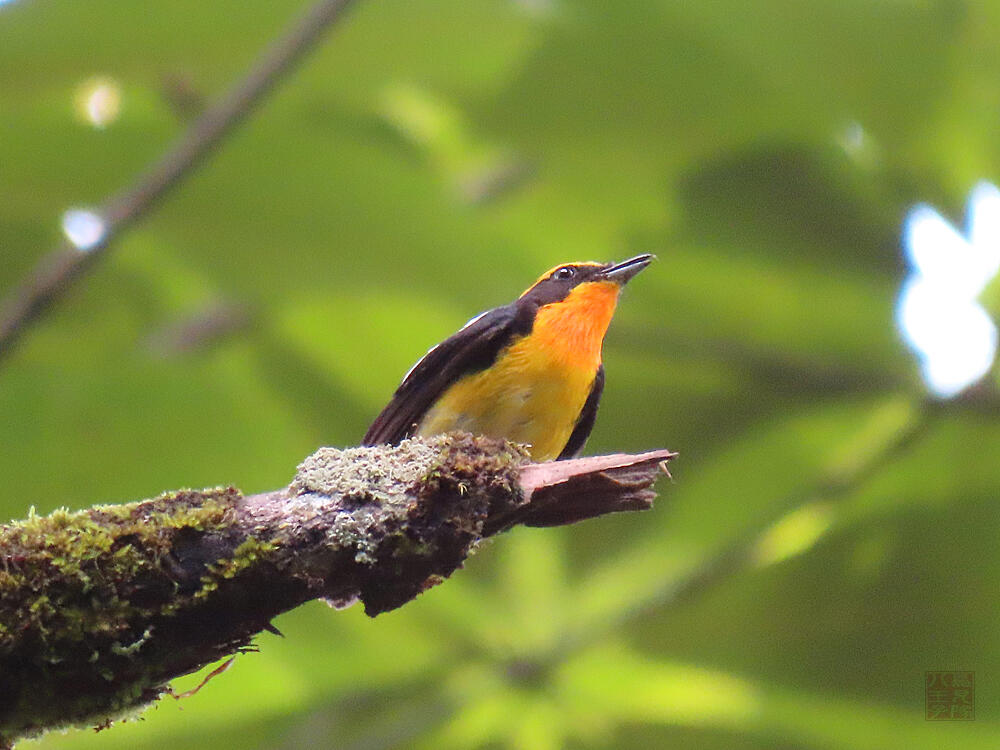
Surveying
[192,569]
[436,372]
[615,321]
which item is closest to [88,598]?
[192,569]

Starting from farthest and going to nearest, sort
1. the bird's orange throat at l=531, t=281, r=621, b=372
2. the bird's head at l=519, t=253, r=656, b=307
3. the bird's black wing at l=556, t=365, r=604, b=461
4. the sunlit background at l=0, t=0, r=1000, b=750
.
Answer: the sunlit background at l=0, t=0, r=1000, b=750 → the bird's head at l=519, t=253, r=656, b=307 → the bird's black wing at l=556, t=365, r=604, b=461 → the bird's orange throat at l=531, t=281, r=621, b=372

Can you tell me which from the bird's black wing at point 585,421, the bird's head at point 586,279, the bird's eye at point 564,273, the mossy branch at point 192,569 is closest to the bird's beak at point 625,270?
the bird's head at point 586,279

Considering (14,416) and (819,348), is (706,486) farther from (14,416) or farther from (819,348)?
(14,416)

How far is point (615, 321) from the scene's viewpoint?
21.5 feet

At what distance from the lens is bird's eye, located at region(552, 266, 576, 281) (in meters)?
5.36

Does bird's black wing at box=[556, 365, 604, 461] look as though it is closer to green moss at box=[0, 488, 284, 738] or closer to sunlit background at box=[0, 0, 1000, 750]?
sunlit background at box=[0, 0, 1000, 750]

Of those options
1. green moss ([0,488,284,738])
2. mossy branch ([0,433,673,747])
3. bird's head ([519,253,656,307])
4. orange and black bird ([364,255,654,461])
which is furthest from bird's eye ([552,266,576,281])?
green moss ([0,488,284,738])

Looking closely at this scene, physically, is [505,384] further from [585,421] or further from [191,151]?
[191,151]

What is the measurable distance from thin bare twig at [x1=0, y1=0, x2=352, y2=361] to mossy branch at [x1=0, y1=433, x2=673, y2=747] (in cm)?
238

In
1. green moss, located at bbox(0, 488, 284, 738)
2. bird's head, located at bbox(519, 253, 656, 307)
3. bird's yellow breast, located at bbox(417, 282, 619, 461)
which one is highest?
bird's head, located at bbox(519, 253, 656, 307)

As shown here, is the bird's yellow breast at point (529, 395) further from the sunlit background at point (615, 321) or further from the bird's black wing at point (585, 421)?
the sunlit background at point (615, 321)

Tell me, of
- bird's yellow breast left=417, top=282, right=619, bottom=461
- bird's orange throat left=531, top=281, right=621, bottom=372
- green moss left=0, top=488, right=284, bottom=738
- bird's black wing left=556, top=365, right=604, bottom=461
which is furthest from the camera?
bird's black wing left=556, top=365, right=604, bottom=461

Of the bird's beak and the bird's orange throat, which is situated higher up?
the bird's beak

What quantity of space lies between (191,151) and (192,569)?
2873mm
